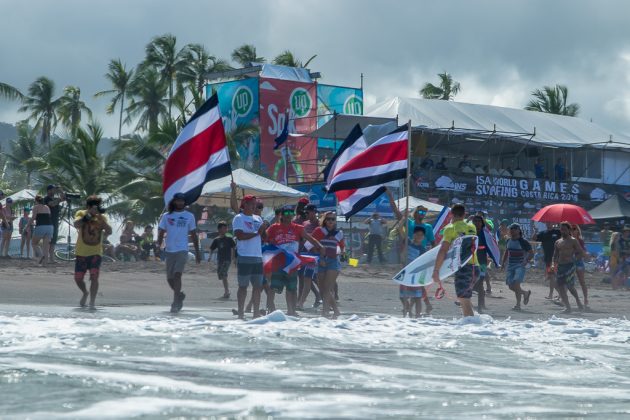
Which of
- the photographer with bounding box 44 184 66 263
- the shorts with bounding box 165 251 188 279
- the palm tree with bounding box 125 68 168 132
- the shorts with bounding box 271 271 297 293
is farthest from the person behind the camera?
the palm tree with bounding box 125 68 168 132

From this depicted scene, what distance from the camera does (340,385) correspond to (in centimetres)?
897

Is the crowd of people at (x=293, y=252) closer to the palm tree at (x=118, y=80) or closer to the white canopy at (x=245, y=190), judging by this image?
the white canopy at (x=245, y=190)

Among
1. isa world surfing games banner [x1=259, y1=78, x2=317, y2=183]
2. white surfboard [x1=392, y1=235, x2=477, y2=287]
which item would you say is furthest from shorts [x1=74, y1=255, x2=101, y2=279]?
isa world surfing games banner [x1=259, y1=78, x2=317, y2=183]

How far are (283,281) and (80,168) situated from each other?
852 inches

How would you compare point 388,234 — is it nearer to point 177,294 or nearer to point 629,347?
point 177,294

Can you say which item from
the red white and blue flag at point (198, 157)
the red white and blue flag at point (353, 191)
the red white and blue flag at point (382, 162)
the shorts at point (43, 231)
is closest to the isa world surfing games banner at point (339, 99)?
the shorts at point (43, 231)

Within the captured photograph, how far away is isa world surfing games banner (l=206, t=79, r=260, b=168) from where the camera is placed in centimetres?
4468

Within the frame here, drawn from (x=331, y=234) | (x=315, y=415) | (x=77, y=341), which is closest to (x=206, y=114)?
(x=331, y=234)

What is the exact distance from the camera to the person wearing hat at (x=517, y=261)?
1942cm

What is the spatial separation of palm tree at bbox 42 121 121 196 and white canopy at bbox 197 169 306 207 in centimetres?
816

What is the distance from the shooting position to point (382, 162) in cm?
1900

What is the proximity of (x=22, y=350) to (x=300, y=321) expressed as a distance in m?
4.68

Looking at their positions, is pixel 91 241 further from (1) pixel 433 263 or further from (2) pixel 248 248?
(1) pixel 433 263

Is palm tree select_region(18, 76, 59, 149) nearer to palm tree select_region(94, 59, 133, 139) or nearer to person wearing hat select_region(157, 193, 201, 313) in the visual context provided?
palm tree select_region(94, 59, 133, 139)
